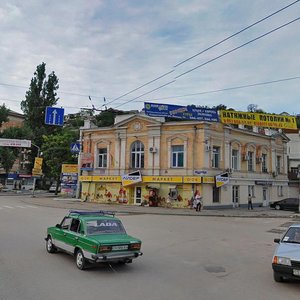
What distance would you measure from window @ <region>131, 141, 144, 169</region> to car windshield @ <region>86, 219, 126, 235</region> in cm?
2799

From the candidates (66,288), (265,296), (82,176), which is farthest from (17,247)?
(82,176)

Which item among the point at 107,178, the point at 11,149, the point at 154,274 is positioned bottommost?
the point at 154,274

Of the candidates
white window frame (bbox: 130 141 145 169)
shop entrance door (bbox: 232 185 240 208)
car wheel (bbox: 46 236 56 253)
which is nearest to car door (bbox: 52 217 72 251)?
car wheel (bbox: 46 236 56 253)

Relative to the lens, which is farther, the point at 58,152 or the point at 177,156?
the point at 58,152

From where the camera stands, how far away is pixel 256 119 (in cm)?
2914

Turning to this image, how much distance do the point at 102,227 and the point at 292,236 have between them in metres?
4.95

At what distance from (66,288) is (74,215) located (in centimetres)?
338

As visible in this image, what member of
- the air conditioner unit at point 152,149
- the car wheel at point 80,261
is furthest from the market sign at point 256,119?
the car wheel at point 80,261

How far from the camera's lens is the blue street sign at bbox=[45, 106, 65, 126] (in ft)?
85.0

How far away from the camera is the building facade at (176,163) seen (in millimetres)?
35500

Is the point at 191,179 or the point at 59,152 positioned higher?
the point at 59,152

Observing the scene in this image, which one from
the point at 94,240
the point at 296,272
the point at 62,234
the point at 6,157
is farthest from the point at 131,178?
the point at 6,157

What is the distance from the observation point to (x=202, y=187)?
3472cm

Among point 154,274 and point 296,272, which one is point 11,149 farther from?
point 296,272
